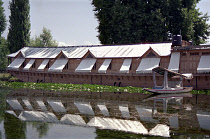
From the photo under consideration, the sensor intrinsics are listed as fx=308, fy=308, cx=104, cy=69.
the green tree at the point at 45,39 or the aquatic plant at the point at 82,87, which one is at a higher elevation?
the green tree at the point at 45,39

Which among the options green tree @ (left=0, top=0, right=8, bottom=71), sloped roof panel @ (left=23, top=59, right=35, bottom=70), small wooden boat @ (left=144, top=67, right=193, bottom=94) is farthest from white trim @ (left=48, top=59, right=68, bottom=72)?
green tree @ (left=0, top=0, right=8, bottom=71)

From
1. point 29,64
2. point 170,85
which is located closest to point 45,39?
point 29,64

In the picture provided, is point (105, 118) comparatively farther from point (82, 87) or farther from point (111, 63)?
point (111, 63)

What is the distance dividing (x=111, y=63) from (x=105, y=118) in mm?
30444

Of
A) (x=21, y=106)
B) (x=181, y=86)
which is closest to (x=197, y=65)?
(x=181, y=86)

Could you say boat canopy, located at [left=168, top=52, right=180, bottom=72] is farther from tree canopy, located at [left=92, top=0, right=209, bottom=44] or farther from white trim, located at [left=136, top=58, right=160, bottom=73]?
tree canopy, located at [left=92, top=0, right=209, bottom=44]

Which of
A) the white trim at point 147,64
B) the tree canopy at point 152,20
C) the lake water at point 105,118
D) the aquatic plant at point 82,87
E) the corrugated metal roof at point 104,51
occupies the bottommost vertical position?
the lake water at point 105,118

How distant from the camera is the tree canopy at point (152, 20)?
67.0 m

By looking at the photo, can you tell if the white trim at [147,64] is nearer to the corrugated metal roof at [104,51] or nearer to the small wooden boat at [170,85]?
the corrugated metal roof at [104,51]

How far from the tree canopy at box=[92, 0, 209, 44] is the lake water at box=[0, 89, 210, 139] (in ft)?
104

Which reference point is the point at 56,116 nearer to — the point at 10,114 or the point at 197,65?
the point at 10,114

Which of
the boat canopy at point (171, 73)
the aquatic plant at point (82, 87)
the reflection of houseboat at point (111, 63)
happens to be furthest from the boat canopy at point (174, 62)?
the aquatic plant at point (82, 87)

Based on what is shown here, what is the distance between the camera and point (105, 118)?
26484 mm

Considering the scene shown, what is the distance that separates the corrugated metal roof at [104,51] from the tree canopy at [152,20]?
9021mm
